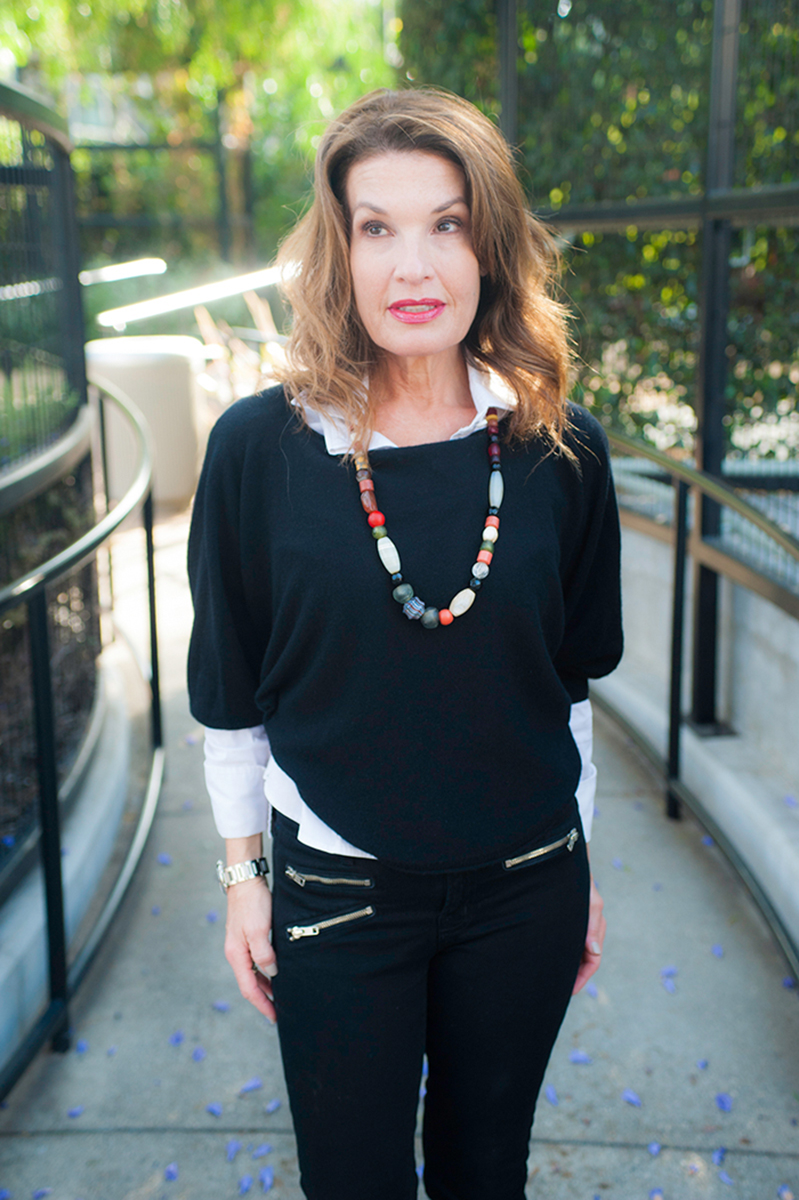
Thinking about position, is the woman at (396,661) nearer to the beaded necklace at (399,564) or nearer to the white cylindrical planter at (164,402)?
the beaded necklace at (399,564)

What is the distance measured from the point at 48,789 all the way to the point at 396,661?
4.24ft

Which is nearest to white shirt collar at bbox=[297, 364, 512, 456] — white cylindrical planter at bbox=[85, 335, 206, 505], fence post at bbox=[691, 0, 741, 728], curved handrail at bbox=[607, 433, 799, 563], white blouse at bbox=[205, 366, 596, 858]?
white blouse at bbox=[205, 366, 596, 858]

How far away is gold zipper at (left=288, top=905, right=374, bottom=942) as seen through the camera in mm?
1460

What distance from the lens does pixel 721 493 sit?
3055 mm

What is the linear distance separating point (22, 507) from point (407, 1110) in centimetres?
242

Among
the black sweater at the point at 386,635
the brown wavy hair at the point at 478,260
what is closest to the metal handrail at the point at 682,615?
the brown wavy hair at the point at 478,260

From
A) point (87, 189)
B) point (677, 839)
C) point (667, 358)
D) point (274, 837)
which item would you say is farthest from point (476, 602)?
point (87, 189)

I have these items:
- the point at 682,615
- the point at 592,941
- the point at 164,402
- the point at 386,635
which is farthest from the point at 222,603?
the point at 164,402

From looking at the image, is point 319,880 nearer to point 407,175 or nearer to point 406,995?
point 406,995

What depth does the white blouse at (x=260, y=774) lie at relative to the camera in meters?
1.50

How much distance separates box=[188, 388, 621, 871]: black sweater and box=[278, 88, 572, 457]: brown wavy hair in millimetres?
80

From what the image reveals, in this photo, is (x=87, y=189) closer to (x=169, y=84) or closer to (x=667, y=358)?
(x=169, y=84)

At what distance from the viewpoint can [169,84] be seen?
16344mm

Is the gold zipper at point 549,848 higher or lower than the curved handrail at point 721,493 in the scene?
lower
